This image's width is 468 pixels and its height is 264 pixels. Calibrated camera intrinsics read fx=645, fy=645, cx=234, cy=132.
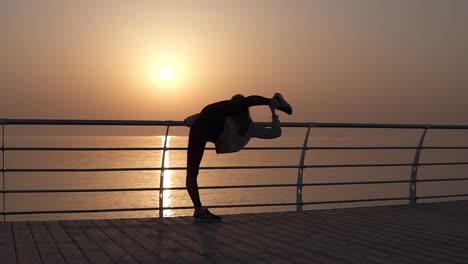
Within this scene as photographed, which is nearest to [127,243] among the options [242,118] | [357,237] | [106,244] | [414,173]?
[106,244]

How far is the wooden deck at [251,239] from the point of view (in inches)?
193

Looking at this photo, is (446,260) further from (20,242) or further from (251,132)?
(20,242)

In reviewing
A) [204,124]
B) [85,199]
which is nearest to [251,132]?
[204,124]

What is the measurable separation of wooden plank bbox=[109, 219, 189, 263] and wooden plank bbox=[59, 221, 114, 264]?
38 cm

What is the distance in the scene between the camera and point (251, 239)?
575 centimetres

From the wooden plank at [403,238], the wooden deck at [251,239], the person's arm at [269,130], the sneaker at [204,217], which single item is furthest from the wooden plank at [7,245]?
the wooden plank at [403,238]

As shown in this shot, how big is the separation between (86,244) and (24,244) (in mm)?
504

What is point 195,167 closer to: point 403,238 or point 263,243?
point 263,243

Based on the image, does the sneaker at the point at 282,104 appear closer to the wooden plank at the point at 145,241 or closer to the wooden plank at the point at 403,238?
the wooden plank at the point at 403,238

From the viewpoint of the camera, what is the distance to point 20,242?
213 inches

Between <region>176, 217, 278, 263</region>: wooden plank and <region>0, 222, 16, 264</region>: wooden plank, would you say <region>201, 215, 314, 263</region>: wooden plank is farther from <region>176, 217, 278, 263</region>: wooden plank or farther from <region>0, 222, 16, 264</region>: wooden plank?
<region>0, 222, 16, 264</region>: wooden plank

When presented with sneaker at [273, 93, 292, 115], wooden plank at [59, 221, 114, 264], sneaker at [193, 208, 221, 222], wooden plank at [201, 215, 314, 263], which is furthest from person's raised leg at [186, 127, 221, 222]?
wooden plank at [59, 221, 114, 264]

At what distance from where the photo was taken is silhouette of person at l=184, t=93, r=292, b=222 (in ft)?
21.5

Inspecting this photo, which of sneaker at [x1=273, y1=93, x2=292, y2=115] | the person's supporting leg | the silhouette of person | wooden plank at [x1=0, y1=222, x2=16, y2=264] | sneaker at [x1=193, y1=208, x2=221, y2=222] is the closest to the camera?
wooden plank at [x1=0, y1=222, x2=16, y2=264]
